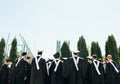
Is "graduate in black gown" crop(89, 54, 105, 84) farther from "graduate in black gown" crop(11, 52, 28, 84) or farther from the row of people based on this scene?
"graduate in black gown" crop(11, 52, 28, 84)

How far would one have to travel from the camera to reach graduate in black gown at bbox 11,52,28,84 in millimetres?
10172

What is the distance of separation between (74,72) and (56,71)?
2.70 ft

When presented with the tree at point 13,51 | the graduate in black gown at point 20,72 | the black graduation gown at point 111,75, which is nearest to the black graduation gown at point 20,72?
the graduate in black gown at point 20,72

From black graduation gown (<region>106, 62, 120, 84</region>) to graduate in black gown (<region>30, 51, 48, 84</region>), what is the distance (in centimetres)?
284

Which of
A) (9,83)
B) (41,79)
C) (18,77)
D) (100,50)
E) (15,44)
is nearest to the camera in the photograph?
(41,79)

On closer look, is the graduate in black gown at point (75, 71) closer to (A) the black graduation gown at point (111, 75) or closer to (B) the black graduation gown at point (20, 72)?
(A) the black graduation gown at point (111, 75)

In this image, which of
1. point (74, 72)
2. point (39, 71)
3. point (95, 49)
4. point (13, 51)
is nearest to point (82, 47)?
point (95, 49)

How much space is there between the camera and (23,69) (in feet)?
33.6

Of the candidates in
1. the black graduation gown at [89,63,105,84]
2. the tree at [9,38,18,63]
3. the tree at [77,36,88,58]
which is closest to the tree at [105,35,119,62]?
the tree at [77,36,88,58]

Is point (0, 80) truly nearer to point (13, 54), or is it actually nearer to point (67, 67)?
point (67, 67)

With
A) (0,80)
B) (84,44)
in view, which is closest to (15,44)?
(84,44)

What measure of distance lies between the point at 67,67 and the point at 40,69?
3.94 feet

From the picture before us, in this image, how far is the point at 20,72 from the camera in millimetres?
10211

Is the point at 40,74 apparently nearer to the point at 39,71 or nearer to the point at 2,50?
the point at 39,71
